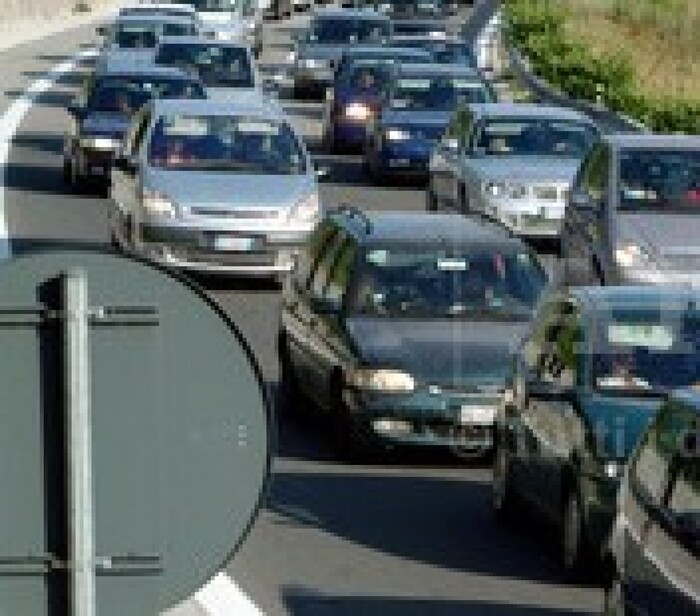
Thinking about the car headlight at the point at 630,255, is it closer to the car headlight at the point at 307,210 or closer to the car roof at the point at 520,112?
the car headlight at the point at 307,210

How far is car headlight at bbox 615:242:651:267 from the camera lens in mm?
24422

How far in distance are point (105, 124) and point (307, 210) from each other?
995 cm

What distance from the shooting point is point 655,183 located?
83.8 feet

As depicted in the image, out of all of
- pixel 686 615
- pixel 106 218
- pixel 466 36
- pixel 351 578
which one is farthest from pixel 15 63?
pixel 686 615

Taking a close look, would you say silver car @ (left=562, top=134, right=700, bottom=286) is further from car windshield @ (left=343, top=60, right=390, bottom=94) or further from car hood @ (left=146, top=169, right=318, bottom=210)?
car windshield @ (left=343, top=60, right=390, bottom=94)

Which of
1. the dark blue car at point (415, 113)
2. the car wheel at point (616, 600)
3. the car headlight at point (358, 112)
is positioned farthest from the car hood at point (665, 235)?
the car headlight at point (358, 112)

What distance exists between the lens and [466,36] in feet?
236

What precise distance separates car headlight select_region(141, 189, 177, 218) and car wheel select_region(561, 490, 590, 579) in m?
14.1

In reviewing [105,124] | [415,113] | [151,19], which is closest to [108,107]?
[105,124]

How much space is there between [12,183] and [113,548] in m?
33.3

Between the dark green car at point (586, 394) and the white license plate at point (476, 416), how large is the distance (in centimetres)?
187

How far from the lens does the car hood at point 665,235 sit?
79.9 feet

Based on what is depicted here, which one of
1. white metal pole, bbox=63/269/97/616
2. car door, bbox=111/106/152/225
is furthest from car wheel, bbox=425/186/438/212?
white metal pole, bbox=63/269/97/616

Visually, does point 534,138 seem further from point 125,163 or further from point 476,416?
point 476,416
